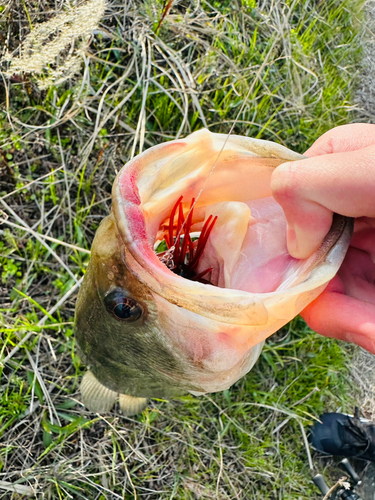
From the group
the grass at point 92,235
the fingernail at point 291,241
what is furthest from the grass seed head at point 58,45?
the fingernail at point 291,241

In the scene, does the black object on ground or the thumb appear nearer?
the thumb

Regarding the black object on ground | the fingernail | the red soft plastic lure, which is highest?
the fingernail

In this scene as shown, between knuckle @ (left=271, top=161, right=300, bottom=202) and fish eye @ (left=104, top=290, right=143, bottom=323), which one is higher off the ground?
knuckle @ (left=271, top=161, right=300, bottom=202)

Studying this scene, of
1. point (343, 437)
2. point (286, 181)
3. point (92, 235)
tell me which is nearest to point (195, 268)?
point (286, 181)

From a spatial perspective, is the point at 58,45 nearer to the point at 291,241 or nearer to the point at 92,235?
the point at 92,235

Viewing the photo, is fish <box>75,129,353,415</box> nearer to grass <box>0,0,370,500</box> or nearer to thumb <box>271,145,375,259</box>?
thumb <box>271,145,375,259</box>

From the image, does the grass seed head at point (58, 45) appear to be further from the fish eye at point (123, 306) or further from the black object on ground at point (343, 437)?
the black object on ground at point (343, 437)

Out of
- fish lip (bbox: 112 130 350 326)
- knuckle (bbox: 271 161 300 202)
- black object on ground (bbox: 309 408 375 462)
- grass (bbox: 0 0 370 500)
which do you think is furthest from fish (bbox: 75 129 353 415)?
black object on ground (bbox: 309 408 375 462)

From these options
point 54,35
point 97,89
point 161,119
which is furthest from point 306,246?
point 54,35
